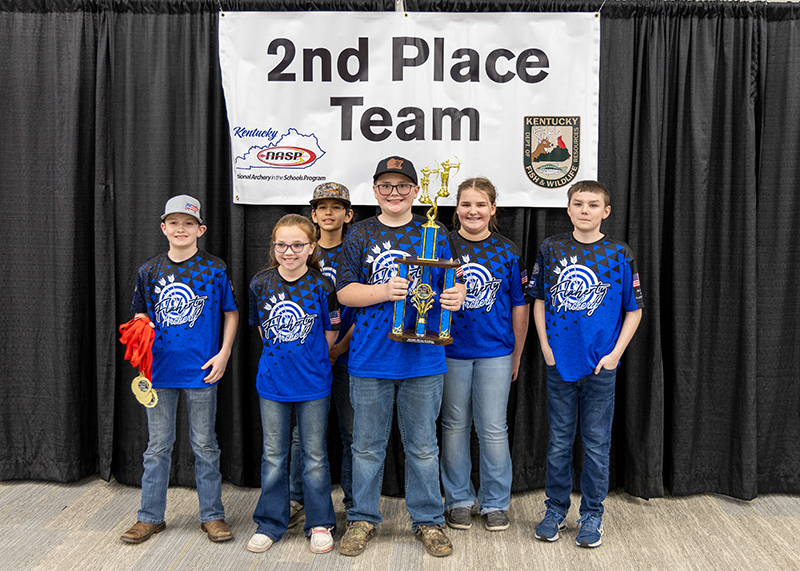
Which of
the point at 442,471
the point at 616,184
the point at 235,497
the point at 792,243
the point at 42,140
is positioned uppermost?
the point at 42,140

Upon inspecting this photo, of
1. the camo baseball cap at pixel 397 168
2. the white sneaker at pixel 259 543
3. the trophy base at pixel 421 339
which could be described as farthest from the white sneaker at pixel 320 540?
the camo baseball cap at pixel 397 168

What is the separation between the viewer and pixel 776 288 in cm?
→ 277

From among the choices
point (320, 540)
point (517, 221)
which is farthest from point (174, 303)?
point (517, 221)

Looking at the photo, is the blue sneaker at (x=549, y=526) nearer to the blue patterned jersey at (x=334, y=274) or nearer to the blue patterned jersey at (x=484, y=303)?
the blue patterned jersey at (x=484, y=303)

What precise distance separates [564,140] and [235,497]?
226cm

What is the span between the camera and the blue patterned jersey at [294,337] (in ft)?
7.15

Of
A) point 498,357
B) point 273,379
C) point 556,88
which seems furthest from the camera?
point 556,88

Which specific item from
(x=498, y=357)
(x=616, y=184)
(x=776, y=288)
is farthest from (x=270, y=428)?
(x=776, y=288)

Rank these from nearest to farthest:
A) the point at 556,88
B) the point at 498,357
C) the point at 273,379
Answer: the point at 273,379
the point at 498,357
the point at 556,88

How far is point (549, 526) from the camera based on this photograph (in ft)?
7.67

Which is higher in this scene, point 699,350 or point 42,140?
point 42,140

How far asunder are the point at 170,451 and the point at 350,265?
3.42ft

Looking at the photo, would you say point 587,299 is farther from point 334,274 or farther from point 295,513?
point 295,513

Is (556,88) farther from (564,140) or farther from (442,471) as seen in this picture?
(442,471)
